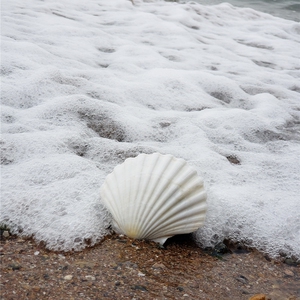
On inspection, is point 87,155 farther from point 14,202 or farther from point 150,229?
point 150,229

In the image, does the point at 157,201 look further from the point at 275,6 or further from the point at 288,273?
the point at 275,6

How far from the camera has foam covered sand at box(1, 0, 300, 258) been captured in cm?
205

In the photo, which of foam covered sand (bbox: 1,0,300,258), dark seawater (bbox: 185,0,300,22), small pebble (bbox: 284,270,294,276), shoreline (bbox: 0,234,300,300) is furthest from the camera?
dark seawater (bbox: 185,0,300,22)

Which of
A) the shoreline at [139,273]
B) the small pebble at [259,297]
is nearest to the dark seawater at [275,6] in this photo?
the shoreline at [139,273]

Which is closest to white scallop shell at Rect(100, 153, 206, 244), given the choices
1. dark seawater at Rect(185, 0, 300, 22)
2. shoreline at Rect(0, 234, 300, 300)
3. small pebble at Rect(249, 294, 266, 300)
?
shoreline at Rect(0, 234, 300, 300)

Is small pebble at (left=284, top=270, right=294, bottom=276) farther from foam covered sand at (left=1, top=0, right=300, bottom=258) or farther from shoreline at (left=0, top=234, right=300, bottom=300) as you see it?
foam covered sand at (left=1, top=0, right=300, bottom=258)

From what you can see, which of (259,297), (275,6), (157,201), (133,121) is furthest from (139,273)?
(275,6)

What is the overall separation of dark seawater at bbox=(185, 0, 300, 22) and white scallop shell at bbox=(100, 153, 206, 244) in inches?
394

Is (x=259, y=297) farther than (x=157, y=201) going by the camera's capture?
No

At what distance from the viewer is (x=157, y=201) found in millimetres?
1896

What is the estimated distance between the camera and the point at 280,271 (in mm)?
1840

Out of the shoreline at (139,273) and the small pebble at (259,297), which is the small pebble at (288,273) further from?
the small pebble at (259,297)

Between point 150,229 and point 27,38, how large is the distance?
145 inches

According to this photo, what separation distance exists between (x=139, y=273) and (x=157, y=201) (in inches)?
15.3
